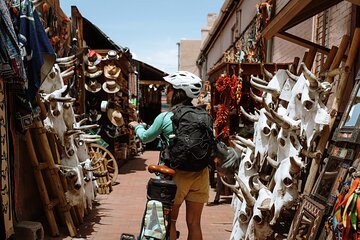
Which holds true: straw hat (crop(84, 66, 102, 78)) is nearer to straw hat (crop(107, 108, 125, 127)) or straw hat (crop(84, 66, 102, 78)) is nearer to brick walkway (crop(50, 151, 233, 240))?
straw hat (crop(107, 108, 125, 127))

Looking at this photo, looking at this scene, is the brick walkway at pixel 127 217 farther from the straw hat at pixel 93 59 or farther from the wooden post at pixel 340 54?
the straw hat at pixel 93 59

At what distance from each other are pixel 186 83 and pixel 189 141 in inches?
23.6

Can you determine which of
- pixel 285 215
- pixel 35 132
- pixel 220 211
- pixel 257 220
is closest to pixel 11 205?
pixel 35 132

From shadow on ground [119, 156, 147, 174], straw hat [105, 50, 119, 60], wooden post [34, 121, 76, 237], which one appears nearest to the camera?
wooden post [34, 121, 76, 237]

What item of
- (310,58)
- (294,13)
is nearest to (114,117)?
(310,58)

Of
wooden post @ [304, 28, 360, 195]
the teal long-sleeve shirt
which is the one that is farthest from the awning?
the teal long-sleeve shirt

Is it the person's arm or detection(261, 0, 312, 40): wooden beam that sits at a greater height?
detection(261, 0, 312, 40): wooden beam

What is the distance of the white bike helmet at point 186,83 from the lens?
3.89 m

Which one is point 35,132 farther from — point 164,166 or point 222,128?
point 222,128

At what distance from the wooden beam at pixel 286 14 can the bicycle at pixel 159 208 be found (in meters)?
2.05

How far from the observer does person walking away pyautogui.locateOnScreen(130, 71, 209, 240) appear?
3.85 meters

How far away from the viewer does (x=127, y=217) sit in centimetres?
656

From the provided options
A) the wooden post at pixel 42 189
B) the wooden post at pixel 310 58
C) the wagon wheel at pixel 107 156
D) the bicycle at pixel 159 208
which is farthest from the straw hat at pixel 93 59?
the bicycle at pixel 159 208

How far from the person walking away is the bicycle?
0.31 m
